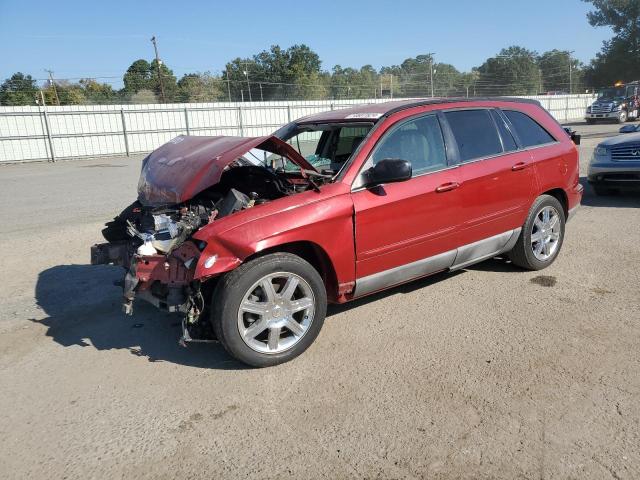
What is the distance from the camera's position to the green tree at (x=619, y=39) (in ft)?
192

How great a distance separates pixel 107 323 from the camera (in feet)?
14.9

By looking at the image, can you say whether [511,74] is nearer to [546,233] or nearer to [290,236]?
[546,233]

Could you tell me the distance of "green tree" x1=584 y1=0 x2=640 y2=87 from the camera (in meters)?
58.4

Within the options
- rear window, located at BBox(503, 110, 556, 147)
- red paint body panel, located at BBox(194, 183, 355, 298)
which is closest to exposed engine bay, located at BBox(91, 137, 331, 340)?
red paint body panel, located at BBox(194, 183, 355, 298)

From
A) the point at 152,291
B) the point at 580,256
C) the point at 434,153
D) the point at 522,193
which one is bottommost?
the point at 580,256

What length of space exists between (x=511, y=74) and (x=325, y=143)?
5069cm

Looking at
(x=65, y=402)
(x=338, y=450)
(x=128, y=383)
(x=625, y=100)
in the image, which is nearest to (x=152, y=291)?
(x=128, y=383)

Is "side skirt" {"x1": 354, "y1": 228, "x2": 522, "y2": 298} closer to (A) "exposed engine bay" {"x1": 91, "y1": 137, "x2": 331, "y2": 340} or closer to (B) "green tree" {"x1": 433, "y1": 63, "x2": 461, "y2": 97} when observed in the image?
(A) "exposed engine bay" {"x1": 91, "y1": 137, "x2": 331, "y2": 340}

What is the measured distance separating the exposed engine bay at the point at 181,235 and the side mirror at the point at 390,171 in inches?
15.2

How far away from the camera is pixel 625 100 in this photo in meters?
31.6

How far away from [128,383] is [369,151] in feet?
7.98

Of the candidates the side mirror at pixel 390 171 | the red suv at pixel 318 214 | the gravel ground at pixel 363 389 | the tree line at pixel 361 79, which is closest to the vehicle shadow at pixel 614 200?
the gravel ground at pixel 363 389

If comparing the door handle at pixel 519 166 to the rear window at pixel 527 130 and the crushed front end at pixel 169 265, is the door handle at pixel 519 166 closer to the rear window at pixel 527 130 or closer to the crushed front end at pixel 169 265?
the rear window at pixel 527 130

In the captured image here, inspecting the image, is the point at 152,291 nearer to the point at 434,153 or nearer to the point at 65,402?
the point at 65,402
